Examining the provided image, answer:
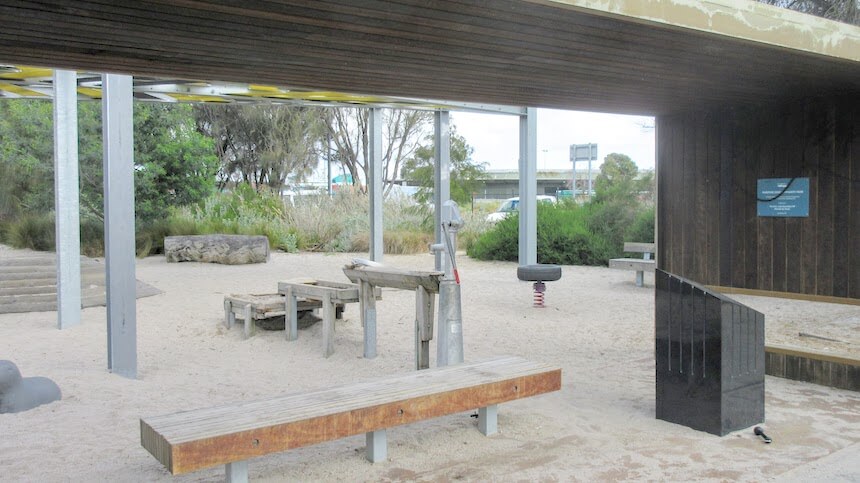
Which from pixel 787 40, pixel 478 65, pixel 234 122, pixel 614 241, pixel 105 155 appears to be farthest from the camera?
pixel 234 122

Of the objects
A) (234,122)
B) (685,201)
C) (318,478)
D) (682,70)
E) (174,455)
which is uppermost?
(234,122)

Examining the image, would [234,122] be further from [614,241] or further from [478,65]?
[478,65]

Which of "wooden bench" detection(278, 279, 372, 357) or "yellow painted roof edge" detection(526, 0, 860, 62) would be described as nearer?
"yellow painted roof edge" detection(526, 0, 860, 62)

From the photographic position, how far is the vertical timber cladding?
5805mm

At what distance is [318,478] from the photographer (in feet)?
12.7

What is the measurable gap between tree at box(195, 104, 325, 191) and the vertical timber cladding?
27.5 metres

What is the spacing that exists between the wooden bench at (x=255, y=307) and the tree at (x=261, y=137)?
80.5 ft

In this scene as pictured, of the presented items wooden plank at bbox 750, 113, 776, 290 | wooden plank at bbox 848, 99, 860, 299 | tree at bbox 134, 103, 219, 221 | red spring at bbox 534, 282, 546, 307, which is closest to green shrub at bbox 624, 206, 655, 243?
red spring at bbox 534, 282, 546, 307

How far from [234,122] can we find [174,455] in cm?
3176

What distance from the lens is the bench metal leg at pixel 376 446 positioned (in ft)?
13.4

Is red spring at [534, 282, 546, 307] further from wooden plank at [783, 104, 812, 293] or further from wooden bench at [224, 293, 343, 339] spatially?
wooden plank at [783, 104, 812, 293]

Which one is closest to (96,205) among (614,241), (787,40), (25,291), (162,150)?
(162,150)

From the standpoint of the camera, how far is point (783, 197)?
20.1ft

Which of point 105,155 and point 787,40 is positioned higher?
point 787,40
